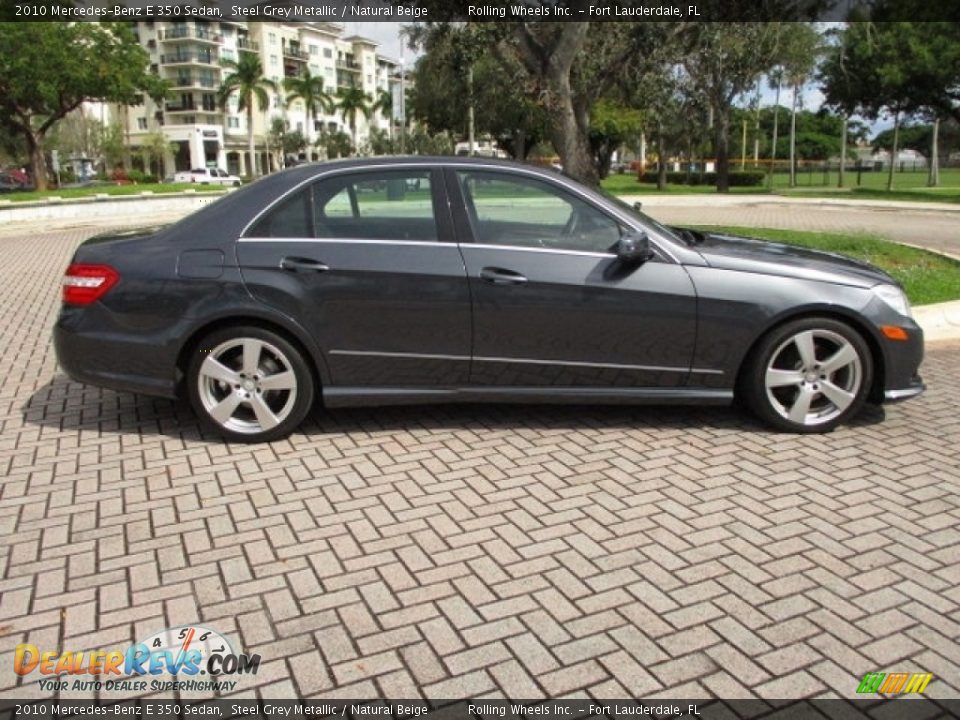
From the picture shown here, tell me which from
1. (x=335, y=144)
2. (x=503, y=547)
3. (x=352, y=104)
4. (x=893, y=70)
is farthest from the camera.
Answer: (x=352, y=104)

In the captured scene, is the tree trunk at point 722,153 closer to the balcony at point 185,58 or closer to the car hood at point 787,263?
the car hood at point 787,263

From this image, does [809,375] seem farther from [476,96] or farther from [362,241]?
[476,96]

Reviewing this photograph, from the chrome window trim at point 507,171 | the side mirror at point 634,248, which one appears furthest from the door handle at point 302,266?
the side mirror at point 634,248

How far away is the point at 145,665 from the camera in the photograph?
8.84ft

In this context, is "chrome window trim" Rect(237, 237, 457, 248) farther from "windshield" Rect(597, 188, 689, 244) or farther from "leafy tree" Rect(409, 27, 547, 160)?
"leafy tree" Rect(409, 27, 547, 160)

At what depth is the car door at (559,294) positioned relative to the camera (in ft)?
15.0

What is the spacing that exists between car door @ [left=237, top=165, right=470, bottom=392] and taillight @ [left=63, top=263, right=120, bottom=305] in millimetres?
784

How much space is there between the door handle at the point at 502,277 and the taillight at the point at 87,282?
211 cm

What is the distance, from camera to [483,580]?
3.20 m

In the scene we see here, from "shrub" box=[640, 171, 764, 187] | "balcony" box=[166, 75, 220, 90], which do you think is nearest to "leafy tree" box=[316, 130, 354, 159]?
"balcony" box=[166, 75, 220, 90]

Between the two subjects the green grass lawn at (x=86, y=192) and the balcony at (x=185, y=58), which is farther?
the balcony at (x=185, y=58)

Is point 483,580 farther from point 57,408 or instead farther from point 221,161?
point 221,161

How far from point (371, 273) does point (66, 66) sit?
95.4 ft

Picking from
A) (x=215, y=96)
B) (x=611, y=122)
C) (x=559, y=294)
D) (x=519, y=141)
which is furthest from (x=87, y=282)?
(x=215, y=96)
